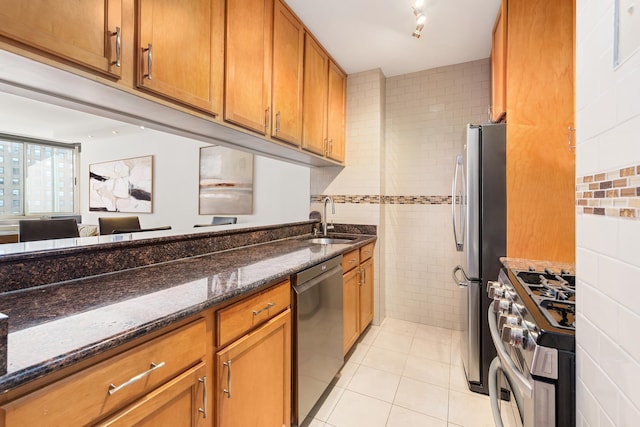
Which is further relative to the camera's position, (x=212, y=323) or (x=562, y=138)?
(x=562, y=138)

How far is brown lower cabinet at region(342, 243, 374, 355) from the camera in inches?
82.7

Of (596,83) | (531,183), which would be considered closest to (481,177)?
(531,183)

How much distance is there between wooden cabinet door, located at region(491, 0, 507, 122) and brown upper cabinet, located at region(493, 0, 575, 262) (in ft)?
0.16

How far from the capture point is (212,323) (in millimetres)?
981

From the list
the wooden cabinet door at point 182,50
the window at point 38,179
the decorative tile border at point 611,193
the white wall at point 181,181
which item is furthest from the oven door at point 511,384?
the window at point 38,179

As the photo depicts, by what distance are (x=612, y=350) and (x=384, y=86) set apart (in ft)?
9.73

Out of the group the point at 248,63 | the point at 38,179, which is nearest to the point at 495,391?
the point at 248,63

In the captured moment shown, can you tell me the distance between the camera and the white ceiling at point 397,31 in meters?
1.97

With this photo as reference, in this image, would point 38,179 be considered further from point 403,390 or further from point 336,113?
point 403,390

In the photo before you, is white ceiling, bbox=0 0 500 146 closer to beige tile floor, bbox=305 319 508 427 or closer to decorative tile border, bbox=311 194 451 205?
decorative tile border, bbox=311 194 451 205

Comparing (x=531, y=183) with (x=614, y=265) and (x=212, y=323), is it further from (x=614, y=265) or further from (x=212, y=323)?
(x=212, y=323)

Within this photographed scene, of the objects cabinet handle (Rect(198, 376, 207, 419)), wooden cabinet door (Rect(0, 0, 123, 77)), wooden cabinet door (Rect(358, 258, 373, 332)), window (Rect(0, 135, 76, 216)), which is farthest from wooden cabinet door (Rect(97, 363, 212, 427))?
window (Rect(0, 135, 76, 216))

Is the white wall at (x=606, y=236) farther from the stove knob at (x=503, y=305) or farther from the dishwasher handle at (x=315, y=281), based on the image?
the dishwasher handle at (x=315, y=281)

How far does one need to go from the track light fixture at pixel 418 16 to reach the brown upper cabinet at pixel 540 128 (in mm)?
520
